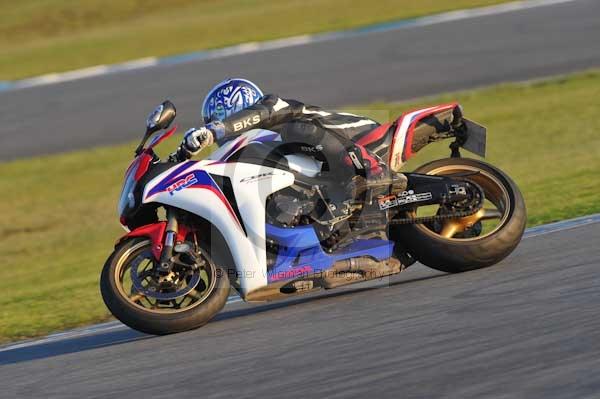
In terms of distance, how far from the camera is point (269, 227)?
5961 millimetres

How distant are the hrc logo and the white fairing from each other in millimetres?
12

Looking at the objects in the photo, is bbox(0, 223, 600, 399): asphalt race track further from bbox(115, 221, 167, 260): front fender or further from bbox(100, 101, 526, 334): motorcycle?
bbox(115, 221, 167, 260): front fender

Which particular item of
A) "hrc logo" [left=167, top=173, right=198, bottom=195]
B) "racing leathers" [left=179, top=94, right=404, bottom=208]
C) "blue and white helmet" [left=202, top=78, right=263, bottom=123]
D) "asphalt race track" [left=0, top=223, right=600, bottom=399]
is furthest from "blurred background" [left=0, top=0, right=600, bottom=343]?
"hrc logo" [left=167, top=173, right=198, bottom=195]

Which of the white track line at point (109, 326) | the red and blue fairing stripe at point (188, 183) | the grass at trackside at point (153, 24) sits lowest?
the grass at trackside at point (153, 24)

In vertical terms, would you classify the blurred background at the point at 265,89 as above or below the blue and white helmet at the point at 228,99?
below

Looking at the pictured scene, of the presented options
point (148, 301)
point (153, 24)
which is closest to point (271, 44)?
point (153, 24)

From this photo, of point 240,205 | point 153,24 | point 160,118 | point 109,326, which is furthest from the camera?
point 153,24

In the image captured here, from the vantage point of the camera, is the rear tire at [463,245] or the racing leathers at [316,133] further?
the rear tire at [463,245]

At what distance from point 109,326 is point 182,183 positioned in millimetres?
1297

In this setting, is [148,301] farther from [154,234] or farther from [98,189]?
[98,189]

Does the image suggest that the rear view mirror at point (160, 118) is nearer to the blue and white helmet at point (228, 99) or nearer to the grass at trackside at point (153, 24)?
the blue and white helmet at point (228, 99)

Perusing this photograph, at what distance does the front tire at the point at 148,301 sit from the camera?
18.4 ft

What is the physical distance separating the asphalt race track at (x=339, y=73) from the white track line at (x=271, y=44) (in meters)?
0.42

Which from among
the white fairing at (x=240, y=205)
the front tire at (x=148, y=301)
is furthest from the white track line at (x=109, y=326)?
the white fairing at (x=240, y=205)
